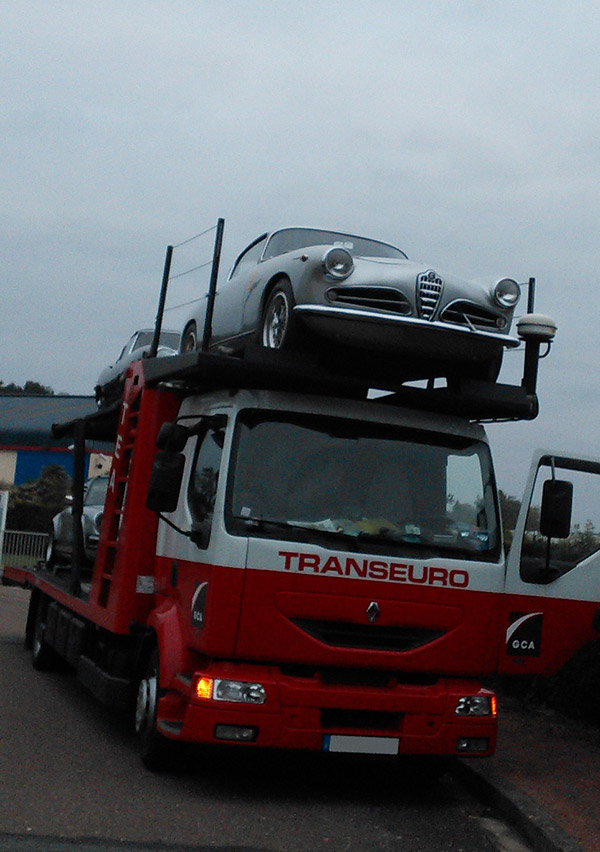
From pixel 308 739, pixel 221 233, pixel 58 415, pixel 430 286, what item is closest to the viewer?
pixel 308 739

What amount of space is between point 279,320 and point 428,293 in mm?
991

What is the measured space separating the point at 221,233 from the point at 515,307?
1.98 m

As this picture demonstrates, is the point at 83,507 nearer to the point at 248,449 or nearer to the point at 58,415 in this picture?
the point at 248,449

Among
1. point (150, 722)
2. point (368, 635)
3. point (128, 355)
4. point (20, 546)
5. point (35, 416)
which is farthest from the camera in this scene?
point (35, 416)

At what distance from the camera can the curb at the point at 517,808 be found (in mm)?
6441

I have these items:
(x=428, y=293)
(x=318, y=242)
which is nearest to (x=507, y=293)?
(x=428, y=293)

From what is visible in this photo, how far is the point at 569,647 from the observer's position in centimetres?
825

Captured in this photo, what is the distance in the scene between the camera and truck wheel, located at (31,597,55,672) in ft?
40.1

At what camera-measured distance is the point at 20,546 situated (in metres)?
31.7

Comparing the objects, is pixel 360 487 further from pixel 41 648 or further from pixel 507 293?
pixel 41 648

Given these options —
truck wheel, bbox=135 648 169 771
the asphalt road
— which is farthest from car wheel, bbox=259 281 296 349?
the asphalt road

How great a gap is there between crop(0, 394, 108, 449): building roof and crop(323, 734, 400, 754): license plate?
2004 inches

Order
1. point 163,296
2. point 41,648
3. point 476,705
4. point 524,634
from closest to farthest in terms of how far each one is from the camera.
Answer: point 476,705 → point 524,634 → point 163,296 → point 41,648

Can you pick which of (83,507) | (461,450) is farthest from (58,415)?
(461,450)
